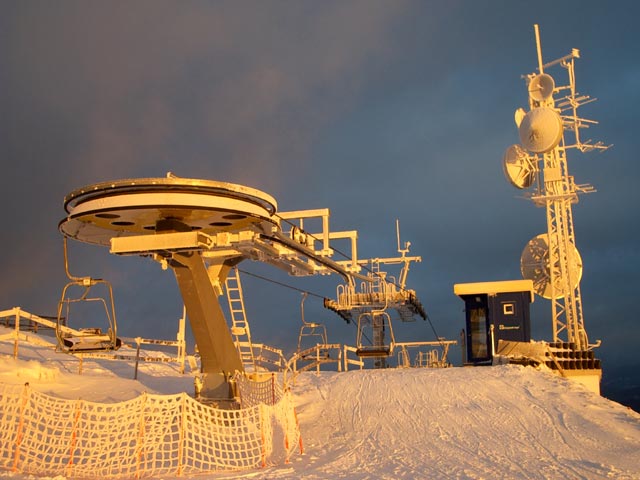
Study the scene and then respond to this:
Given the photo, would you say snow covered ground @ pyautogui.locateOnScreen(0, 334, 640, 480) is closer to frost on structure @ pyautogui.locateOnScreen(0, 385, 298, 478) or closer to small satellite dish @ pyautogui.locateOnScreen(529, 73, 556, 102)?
frost on structure @ pyautogui.locateOnScreen(0, 385, 298, 478)

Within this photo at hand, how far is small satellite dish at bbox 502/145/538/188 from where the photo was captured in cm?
3136

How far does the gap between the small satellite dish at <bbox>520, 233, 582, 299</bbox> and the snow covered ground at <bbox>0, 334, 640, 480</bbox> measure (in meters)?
10.1

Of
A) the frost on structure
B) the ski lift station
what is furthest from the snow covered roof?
the frost on structure

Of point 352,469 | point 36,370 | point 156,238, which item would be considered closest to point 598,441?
point 352,469

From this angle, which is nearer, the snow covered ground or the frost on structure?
the snow covered ground

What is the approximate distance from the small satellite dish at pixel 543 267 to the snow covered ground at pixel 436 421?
1011cm

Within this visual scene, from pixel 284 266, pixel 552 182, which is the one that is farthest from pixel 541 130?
pixel 284 266

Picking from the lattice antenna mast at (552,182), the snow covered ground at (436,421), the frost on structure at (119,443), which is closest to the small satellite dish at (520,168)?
the lattice antenna mast at (552,182)

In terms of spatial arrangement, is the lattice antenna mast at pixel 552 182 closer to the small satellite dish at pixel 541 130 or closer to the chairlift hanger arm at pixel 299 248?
the small satellite dish at pixel 541 130

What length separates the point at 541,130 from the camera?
2881cm

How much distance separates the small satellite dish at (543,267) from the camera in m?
29.8

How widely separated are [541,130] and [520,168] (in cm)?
307

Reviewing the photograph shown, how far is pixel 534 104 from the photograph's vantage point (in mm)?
31797

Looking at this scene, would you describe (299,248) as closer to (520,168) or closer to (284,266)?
(284,266)
